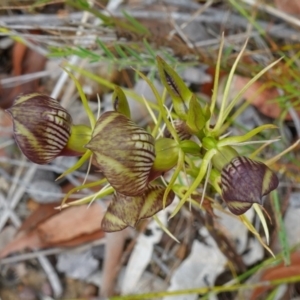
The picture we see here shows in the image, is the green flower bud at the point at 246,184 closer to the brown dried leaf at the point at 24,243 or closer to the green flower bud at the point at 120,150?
the green flower bud at the point at 120,150

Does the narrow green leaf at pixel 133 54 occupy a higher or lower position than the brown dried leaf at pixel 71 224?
higher

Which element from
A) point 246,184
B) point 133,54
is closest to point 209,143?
point 246,184

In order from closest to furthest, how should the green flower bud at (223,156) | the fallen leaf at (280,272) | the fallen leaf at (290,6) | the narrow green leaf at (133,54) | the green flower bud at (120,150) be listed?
the green flower bud at (120,150) < the green flower bud at (223,156) < the narrow green leaf at (133,54) < the fallen leaf at (280,272) < the fallen leaf at (290,6)

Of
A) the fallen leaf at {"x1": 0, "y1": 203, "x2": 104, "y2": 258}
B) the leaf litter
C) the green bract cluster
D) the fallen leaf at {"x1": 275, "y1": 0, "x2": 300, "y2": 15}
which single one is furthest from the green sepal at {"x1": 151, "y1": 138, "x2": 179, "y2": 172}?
the fallen leaf at {"x1": 275, "y1": 0, "x2": 300, "y2": 15}

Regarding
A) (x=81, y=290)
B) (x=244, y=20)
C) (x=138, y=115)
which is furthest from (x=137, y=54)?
(x=81, y=290)

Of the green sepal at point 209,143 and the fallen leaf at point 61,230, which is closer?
the green sepal at point 209,143

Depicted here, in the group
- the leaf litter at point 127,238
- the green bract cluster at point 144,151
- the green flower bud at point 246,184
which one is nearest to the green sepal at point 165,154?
the green bract cluster at point 144,151

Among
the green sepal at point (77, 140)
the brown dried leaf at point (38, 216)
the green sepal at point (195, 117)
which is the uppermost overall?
the green sepal at point (195, 117)

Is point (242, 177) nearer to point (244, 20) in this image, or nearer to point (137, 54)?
point (137, 54)
